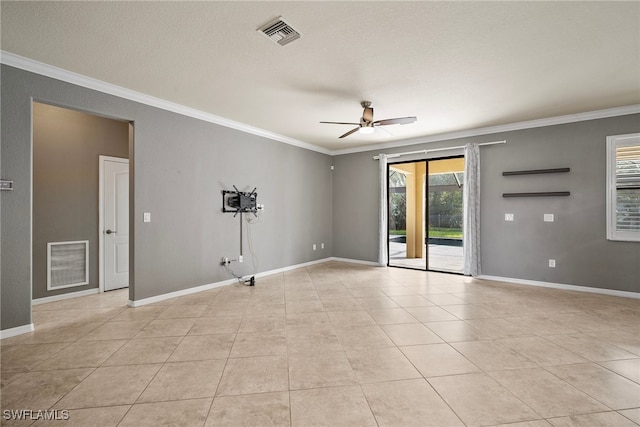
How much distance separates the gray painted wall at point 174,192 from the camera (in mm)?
2883

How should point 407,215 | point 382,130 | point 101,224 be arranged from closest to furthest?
point 101,224
point 382,130
point 407,215

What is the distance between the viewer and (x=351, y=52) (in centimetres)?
277

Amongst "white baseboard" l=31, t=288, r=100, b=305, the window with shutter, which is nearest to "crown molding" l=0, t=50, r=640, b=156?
the window with shutter

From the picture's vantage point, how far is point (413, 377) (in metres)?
2.17

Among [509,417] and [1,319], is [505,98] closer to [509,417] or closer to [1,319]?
[509,417]

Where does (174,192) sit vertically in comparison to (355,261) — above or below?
above

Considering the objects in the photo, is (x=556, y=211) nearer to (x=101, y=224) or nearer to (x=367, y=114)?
(x=367, y=114)

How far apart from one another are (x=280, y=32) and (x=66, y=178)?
4038 mm

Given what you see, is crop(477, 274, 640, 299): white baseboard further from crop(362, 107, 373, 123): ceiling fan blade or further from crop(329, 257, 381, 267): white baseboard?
crop(362, 107, 373, 123): ceiling fan blade

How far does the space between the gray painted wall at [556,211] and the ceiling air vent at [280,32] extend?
171 inches

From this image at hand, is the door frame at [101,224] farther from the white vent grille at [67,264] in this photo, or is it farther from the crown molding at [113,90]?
the crown molding at [113,90]

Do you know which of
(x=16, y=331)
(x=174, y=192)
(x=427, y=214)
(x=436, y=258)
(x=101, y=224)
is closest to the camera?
(x=16, y=331)

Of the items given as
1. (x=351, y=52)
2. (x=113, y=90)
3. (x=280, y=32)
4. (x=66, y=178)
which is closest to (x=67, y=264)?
(x=66, y=178)

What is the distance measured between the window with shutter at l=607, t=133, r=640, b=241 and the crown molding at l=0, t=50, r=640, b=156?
49 cm
